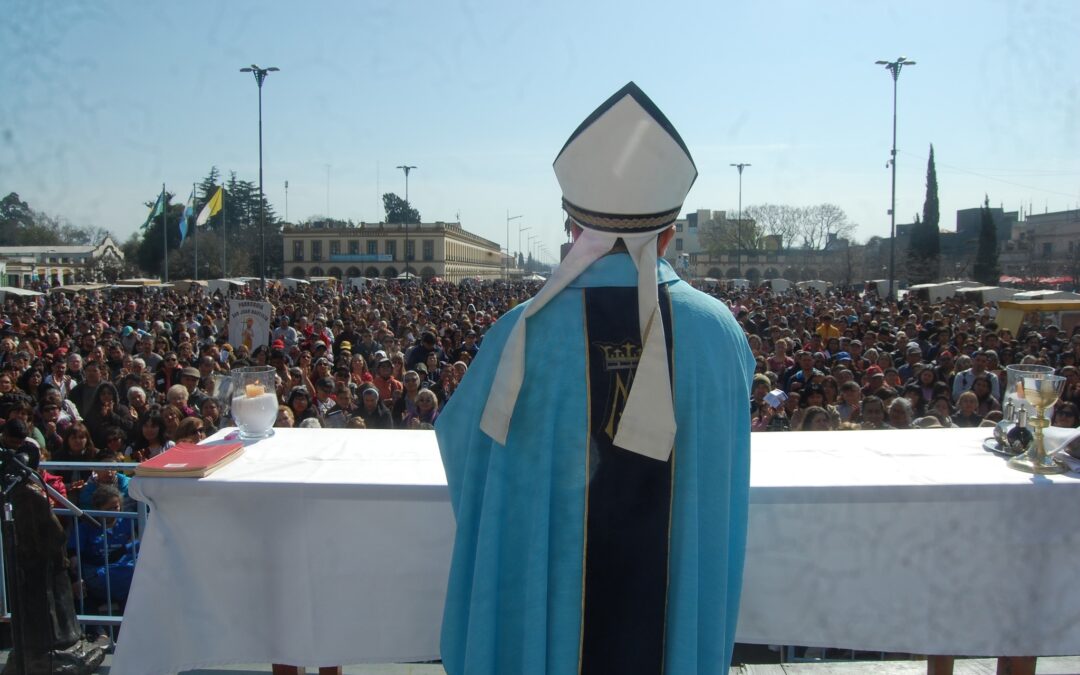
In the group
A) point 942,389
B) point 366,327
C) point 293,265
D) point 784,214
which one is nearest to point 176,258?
point 293,265

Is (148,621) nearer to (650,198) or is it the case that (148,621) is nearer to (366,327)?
(650,198)

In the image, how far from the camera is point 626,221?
2.07m

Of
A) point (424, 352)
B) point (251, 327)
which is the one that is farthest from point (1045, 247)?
point (251, 327)

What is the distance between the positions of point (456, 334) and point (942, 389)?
287 inches

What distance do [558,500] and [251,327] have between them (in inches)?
446

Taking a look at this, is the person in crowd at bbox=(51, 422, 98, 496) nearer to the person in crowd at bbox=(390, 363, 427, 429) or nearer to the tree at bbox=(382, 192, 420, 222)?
the person in crowd at bbox=(390, 363, 427, 429)

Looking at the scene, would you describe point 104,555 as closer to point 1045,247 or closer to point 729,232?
point 729,232

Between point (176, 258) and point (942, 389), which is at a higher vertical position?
point (176, 258)

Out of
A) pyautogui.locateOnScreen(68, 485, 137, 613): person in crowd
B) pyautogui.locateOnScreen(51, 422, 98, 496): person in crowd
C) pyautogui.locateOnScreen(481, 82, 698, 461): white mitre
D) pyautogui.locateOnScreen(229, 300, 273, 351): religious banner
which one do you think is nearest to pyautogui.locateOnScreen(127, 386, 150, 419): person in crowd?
pyautogui.locateOnScreen(51, 422, 98, 496): person in crowd

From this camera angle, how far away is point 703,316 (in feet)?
6.88

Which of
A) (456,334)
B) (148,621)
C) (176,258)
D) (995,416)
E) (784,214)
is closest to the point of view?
(148,621)

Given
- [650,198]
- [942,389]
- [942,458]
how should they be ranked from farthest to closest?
[942,389] < [942,458] < [650,198]

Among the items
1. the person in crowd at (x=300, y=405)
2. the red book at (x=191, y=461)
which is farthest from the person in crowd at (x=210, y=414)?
the red book at (x=191, y=461)

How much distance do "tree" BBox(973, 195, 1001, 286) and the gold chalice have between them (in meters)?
50.3
